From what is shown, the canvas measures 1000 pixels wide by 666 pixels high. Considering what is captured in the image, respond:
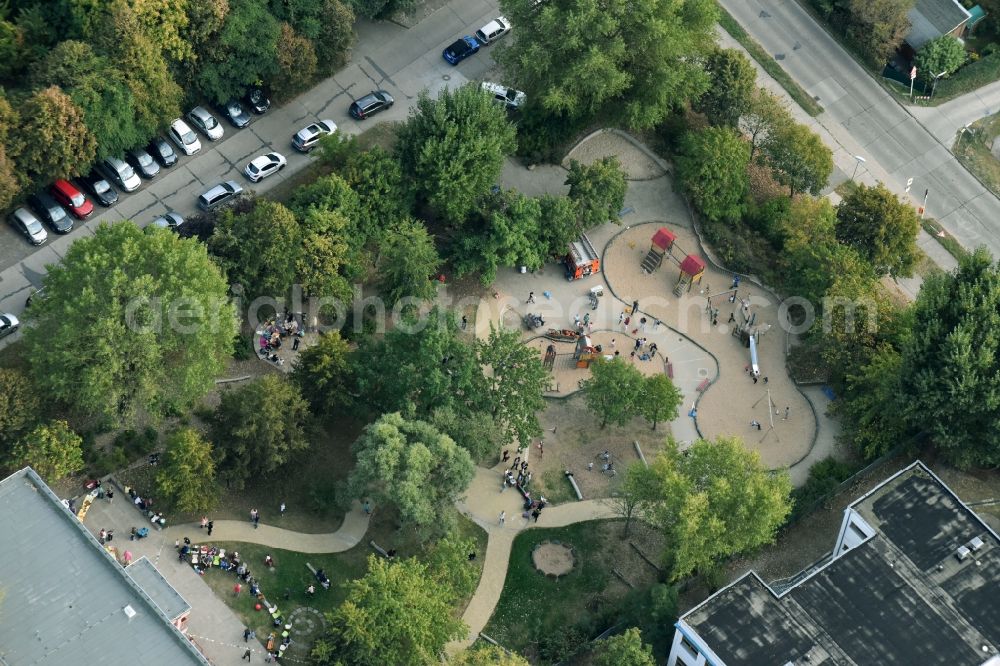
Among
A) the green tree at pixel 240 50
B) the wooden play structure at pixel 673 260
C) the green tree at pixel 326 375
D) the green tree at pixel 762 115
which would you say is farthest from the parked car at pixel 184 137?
the green tree at pixel 762 115

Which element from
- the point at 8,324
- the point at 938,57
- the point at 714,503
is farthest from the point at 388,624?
the point at 938,57

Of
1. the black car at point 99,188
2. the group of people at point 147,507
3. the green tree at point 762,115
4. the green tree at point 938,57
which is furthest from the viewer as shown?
the green tree at point 938,57

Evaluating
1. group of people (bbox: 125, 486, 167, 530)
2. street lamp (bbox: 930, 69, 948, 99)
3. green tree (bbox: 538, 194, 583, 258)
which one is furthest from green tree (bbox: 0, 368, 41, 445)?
street lamp (bbox: 930, 69, 948, 99)

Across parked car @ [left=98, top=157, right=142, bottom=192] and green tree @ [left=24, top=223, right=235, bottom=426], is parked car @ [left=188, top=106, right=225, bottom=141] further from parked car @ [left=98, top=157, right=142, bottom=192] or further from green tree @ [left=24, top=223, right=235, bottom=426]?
green tree @ [left=24, top=223, right=235, bottom=426]

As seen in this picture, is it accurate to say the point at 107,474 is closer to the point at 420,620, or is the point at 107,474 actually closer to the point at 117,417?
the point at 117,417

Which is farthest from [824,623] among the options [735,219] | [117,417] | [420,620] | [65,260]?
[65,260]

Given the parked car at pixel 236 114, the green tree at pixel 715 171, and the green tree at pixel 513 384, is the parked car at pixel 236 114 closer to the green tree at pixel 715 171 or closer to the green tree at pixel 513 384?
the green tree at pixel 513 384
